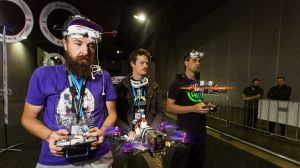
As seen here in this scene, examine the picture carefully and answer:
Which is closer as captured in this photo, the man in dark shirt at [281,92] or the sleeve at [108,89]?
the sleeve at [108,89]

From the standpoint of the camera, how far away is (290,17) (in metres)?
7.36

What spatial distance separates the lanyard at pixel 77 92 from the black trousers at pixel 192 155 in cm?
157

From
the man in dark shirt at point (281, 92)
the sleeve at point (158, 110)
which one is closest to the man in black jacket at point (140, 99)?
the sleeve at point (158, 110)

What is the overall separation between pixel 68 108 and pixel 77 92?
0.35 ft

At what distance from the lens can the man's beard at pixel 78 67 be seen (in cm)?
121

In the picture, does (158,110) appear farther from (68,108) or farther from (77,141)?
(77,141)

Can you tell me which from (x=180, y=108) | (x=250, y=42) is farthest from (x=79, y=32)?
(x=250, y=42)

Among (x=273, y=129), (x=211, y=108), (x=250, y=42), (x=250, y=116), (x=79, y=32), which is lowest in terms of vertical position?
(x=273, y=129)

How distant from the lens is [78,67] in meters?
1.22

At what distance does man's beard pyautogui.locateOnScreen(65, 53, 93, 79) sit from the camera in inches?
47.7

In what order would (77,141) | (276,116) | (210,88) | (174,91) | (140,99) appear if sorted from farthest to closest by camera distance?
(276,116), (174,91), (140,99), (210,88), (77,141)

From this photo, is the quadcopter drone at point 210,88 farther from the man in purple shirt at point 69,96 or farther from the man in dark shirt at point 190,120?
the man in purple shirt at point 69,96

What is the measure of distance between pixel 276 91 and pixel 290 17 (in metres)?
2.93

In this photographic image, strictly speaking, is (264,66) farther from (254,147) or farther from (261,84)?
(254,147)
